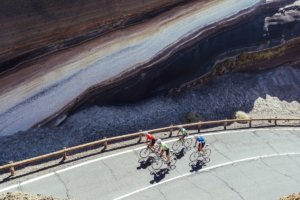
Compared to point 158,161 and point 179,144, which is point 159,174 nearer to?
point 158,161

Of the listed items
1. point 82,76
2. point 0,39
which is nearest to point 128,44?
point 82,76

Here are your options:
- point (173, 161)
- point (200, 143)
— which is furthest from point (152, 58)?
point (173, 161)

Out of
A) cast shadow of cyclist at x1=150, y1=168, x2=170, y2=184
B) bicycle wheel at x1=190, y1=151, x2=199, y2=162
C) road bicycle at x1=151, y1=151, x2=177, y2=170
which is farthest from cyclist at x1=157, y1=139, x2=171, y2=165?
bicycle wheel at x1=190, y1=151, x2=199, y2=162

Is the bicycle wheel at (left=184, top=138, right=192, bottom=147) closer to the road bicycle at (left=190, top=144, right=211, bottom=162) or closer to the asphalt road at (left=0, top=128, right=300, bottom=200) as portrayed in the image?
the asphalt road at (left=0, top=128, right=300, bottom=200)

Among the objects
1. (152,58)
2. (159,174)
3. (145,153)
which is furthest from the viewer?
(152,58)

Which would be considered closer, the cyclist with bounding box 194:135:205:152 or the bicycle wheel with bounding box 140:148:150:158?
the bicycle wheel with bounding box 140:148:150:158

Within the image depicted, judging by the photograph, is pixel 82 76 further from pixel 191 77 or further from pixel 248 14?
pixel 248 14

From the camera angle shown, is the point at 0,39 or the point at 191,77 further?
the point at 191,77
